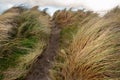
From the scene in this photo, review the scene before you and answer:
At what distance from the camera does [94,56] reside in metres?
4.27

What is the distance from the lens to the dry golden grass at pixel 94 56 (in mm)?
4102

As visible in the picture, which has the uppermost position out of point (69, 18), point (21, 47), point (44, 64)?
point (69, 18)

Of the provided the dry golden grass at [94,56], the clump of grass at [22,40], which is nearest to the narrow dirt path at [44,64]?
the clump of grass at [22,40]

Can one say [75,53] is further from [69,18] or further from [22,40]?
[69,18]

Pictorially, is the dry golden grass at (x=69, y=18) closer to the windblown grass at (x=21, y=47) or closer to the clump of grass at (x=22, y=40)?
the clump of grass at (x=22, y=40)

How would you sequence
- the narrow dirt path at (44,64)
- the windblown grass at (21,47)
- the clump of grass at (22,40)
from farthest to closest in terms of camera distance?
the clump of grass at (22,40) < the windblown grass at (21,47) < the narrow dirt path at (44,64)

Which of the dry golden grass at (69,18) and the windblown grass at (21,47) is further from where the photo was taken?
the dry golden grass at (69,18)

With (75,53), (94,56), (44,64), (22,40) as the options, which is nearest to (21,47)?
(22,40)

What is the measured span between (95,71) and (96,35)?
0.96m

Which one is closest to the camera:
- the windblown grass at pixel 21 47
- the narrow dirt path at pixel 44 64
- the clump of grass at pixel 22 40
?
the narrow dirt path at pixel 44 64

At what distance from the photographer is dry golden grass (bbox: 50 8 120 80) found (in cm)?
410

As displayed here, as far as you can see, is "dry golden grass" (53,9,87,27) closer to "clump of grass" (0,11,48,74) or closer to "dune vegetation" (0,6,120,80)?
"clump of grass" (0,11,48,74)

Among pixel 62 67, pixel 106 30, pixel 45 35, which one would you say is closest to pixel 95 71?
pixel 62 67

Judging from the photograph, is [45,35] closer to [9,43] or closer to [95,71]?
[9,43]
